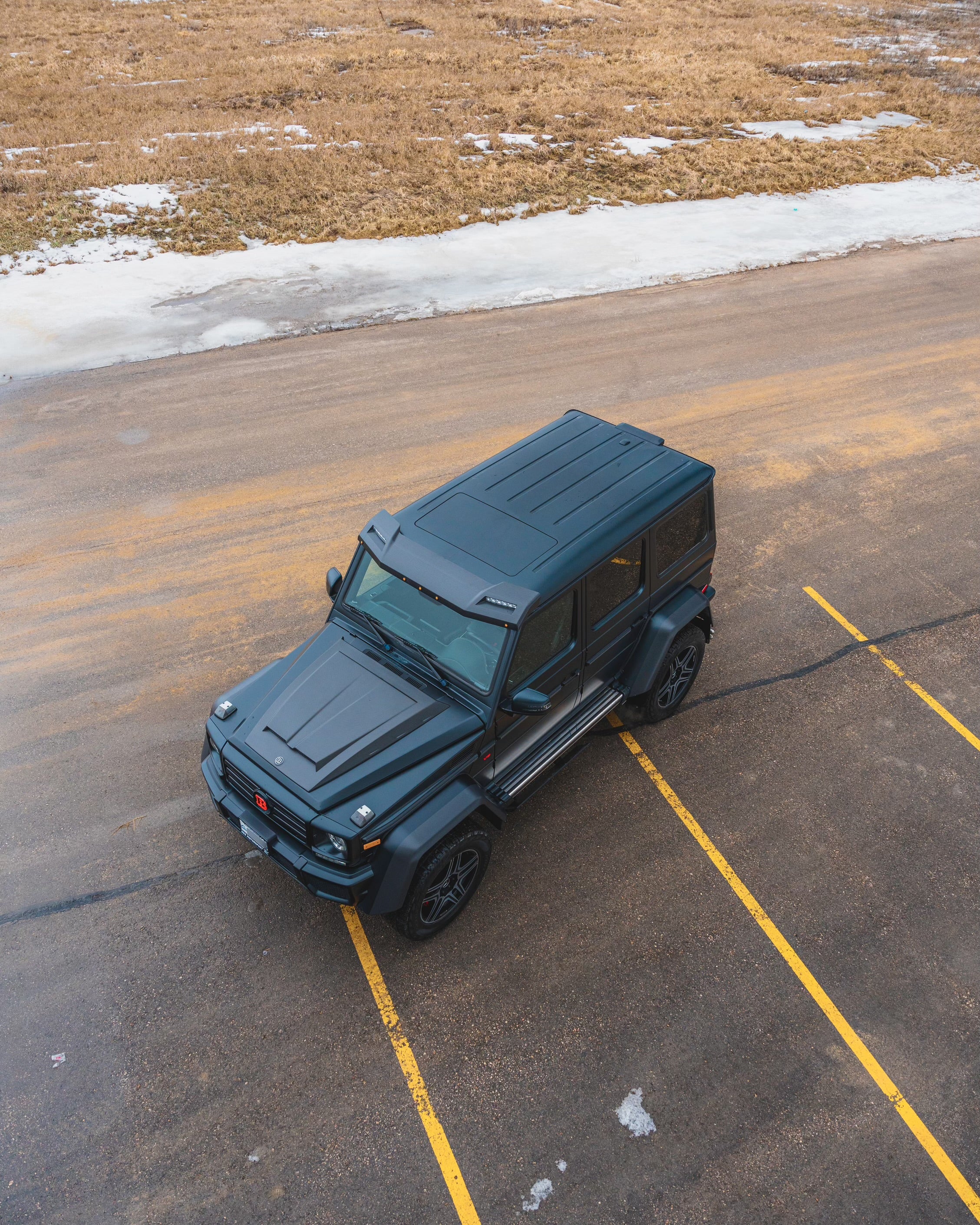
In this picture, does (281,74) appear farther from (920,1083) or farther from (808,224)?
(920,1083)

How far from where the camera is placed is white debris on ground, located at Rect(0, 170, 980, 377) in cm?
1319

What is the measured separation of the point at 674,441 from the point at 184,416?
671 centimetres

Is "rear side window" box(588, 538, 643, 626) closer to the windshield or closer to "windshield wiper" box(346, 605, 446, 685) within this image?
the windshield

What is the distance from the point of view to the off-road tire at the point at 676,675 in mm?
6758

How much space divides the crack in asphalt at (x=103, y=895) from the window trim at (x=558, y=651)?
2521 millimetres

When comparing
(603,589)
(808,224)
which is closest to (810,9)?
(808,224)

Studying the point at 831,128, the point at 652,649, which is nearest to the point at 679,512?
the point at 652,649

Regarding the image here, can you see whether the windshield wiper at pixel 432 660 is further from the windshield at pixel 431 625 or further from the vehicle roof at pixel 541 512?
the vehicle roof at pixel 541 512

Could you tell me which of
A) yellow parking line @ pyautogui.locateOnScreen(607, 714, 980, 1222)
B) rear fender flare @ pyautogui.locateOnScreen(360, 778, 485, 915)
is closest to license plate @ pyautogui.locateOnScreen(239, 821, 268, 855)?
rear fender flare @ pyautogui.locateOnScreen(360, 778, 485, 915)

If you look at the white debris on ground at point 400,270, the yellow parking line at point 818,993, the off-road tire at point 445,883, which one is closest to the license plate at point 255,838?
the off-road tire at point 445,883

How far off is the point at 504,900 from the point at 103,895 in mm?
2895

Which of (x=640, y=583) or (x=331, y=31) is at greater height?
(x=331, y=31)

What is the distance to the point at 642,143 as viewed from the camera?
2219cm

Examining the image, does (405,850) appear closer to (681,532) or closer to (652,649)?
(652,649)
